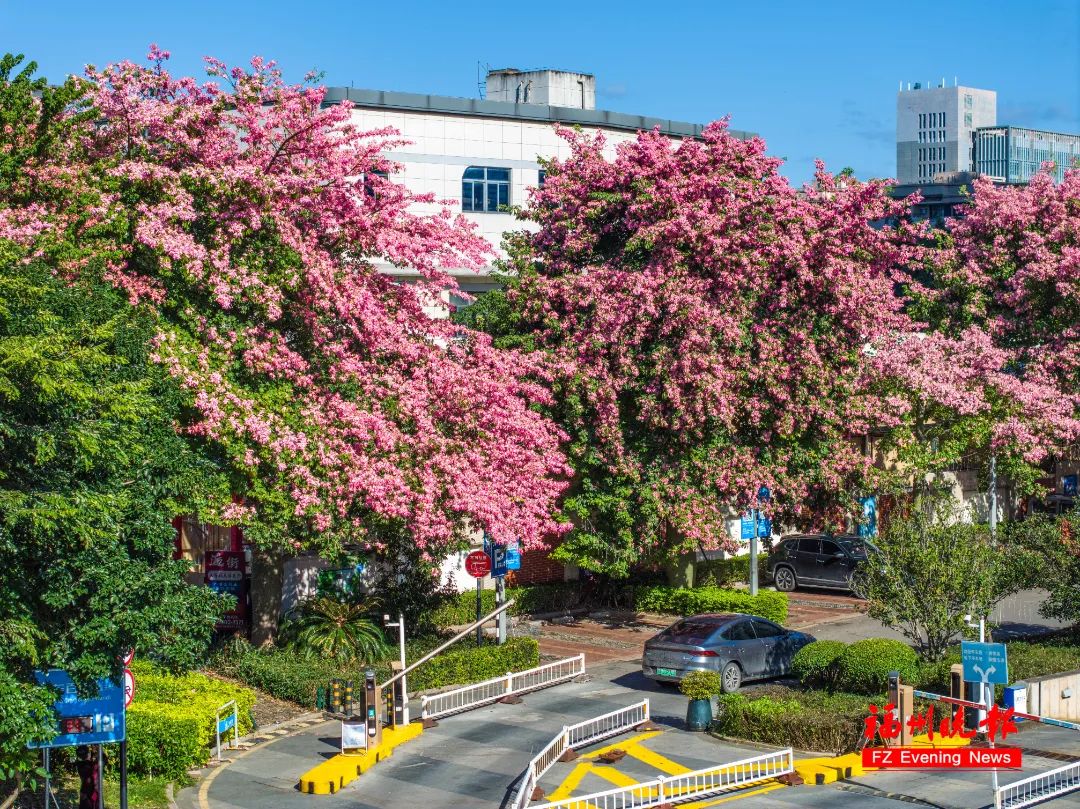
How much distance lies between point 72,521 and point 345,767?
29.0ft

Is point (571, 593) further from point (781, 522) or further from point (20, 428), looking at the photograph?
point (20, 428)

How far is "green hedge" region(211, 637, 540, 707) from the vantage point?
28672 millimetres

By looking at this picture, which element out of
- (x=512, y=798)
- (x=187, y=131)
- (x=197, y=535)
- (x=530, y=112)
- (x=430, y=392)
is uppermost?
(x=530, y=112)

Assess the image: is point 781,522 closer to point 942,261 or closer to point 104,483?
point 942,261

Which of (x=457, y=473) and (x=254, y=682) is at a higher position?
(x=457, y=473)

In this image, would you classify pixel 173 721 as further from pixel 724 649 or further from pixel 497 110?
pixel 497 110

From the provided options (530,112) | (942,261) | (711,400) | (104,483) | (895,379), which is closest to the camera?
(104,483)

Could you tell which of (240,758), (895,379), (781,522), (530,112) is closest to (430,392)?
(240,758)

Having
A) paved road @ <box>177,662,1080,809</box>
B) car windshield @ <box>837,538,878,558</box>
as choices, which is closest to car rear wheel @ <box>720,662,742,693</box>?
paved road @ <box>177,662,1080,809</box>

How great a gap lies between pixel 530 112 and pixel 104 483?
146ft

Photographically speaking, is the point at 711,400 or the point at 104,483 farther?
the point at 711,400

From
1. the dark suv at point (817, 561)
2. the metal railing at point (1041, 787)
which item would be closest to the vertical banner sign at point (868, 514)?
the dark suv at point (817, 561)

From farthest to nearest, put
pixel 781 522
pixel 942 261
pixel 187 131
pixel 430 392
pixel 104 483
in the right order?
1. pixel 942 261
2. pixel 781 522
3. pixel 430 392
4. pixel 187 131
5. pixel 104 483

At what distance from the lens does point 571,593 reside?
133ft
